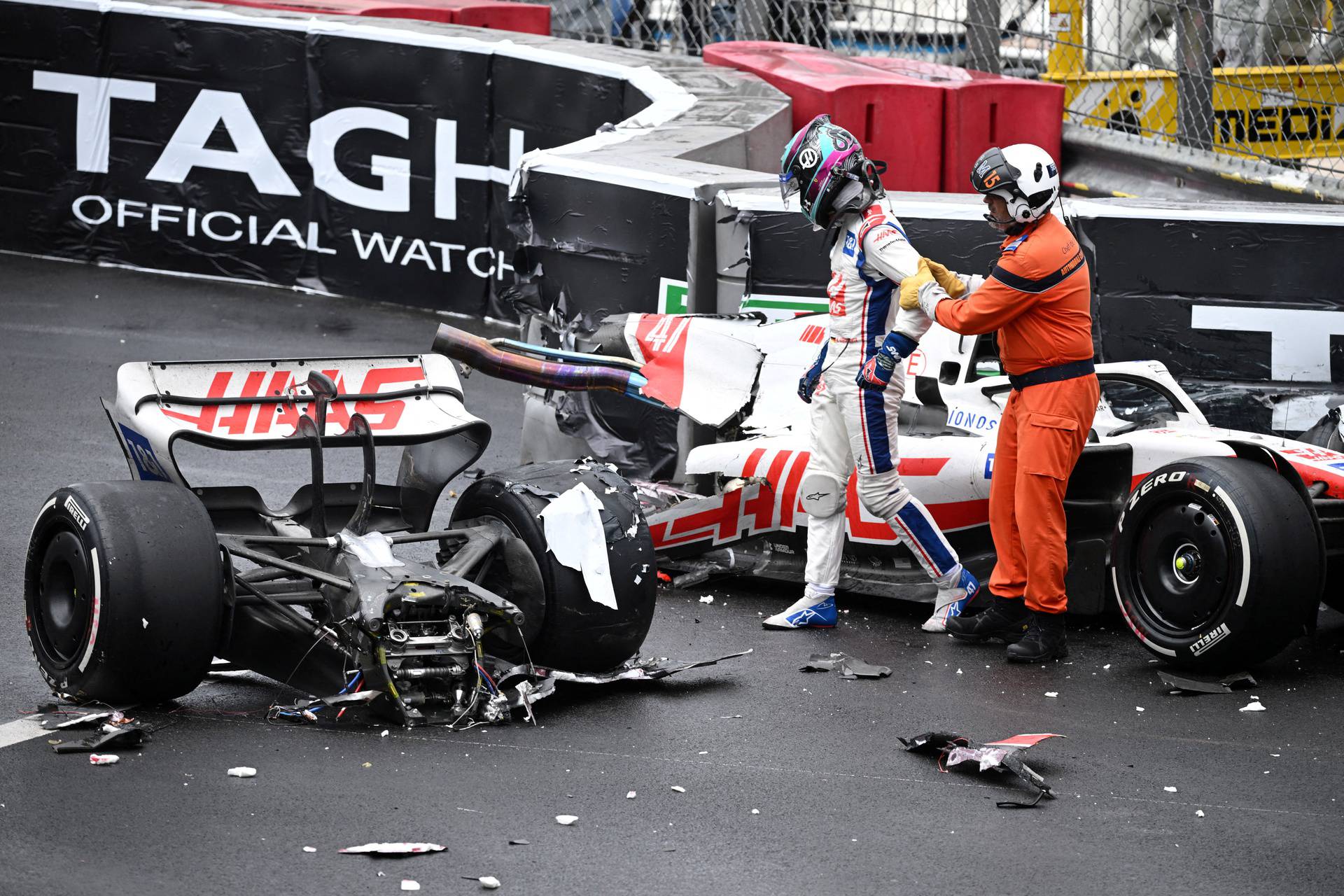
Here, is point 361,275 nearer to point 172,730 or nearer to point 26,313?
point 26,313

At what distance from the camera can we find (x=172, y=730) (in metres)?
5.64

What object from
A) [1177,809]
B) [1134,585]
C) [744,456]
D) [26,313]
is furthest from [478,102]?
[1177,809]

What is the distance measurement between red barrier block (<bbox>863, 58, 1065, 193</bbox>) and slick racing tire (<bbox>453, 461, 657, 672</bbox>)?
20.2 feet

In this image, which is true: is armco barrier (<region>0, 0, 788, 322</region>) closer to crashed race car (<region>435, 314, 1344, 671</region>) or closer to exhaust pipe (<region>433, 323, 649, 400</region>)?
crashed race car (<region>435, 314, 1344, 671</region>)

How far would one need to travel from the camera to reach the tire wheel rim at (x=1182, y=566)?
6543mm

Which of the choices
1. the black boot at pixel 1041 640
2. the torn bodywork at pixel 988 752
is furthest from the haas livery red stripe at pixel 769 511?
the torn bodywork at pixel 988 752

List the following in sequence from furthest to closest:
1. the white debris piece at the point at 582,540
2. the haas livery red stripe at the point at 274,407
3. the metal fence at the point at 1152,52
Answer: the metal fence at the point at 1152,52, the haas livery red stripe at the point at 274,407, the white debris piece at the point at 582,540

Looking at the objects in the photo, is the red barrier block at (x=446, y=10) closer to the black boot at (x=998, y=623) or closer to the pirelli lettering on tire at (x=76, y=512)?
the black boot at (x=998, y=623)

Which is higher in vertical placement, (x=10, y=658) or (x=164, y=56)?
(x=164, y=56)

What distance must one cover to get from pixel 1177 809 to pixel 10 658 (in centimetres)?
418

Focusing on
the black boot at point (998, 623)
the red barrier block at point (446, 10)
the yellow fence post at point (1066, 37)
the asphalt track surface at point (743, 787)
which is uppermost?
the red barrier block at point (446, 10)

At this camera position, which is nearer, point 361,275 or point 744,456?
point 744,456

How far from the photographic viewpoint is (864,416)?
726 centimetres

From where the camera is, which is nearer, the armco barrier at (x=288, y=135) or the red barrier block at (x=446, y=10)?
the armco barrier at (x=288, y=135)
